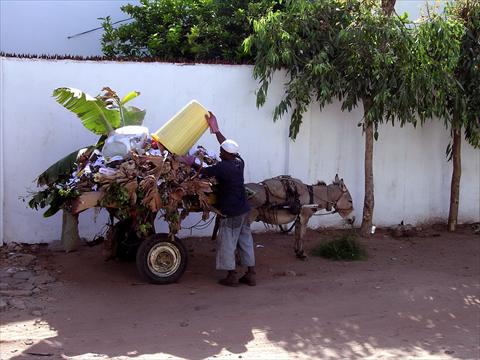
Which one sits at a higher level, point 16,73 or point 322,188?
point 16,73

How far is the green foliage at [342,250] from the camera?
30.6 feet

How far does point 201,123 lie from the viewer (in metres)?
7.71

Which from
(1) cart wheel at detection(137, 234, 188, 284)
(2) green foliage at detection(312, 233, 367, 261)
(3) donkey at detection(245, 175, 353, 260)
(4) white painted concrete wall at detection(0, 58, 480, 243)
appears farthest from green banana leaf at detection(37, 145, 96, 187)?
(2) green foliage at detection(312, 233, 367, 261)

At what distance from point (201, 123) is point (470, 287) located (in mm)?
3907

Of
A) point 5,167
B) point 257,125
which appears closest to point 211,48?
point 257,125

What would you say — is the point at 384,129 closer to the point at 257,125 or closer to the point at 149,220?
the point at 257,125

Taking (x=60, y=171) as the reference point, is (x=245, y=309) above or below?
below

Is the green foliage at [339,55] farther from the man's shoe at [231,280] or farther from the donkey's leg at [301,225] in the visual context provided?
the man's shoe at [231,280]

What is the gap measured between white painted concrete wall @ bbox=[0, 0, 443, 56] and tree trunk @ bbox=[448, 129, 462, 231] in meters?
3.02

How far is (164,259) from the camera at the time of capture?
25.2ft

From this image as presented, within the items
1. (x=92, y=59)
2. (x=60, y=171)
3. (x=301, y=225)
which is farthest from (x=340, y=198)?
(x=92, y=59)

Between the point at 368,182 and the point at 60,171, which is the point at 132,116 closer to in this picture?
the point at 60,171

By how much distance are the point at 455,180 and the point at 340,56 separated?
3.08 m

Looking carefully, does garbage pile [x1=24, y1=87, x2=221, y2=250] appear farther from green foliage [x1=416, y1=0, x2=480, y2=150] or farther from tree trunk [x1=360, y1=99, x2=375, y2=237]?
green foliage [x1=416, y1=0, x2=480, y2=150]
